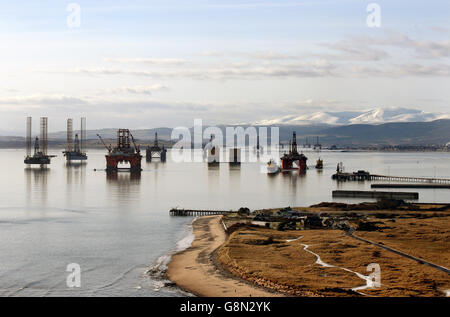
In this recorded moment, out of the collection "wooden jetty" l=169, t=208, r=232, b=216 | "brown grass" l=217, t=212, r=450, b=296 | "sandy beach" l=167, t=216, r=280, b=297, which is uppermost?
"wooden jetty" l=169, t=208, r=232, b=216

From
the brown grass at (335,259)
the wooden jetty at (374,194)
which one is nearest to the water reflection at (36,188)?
the brown grass at (335,259)

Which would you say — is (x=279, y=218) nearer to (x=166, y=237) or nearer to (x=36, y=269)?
(x=166, y=237)

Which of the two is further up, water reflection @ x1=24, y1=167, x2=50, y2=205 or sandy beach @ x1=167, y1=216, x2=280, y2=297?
water reflection @ x1=24, y1=167, x2=50, y2=205

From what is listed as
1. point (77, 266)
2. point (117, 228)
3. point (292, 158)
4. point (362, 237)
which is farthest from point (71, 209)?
point (292, 158)

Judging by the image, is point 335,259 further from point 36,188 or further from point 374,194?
point 36,188

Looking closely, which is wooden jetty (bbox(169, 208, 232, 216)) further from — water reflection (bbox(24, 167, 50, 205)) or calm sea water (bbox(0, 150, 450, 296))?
water reflection (bbox(24, 167, 50, 205))

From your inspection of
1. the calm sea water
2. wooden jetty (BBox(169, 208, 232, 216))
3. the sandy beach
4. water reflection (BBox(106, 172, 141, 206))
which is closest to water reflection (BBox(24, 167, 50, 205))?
the calm sea water

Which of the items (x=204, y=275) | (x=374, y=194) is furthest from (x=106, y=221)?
(x=374, y=194)
